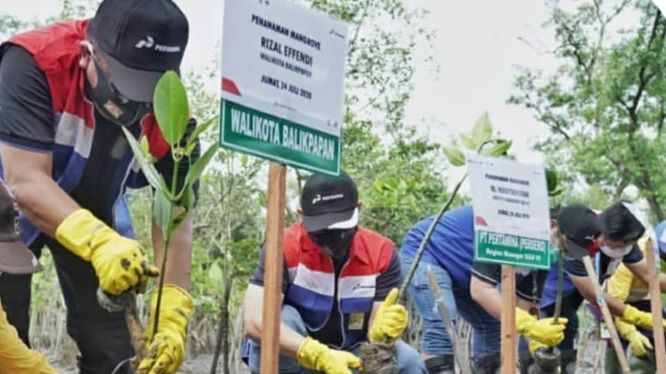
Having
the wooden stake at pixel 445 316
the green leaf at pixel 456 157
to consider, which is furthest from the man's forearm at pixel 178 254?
the wooden stake at pixel 445 316

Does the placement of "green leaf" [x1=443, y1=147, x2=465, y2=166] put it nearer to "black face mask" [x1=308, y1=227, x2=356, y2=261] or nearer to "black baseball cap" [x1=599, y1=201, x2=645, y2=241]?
"black face mask" [x1=308, y1=227, x2=356, y2=261]

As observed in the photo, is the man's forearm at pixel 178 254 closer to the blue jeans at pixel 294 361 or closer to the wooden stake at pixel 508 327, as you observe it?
the blue jeans at pixel 294 361

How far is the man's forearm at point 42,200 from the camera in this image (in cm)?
179

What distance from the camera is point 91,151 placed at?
2.09 metres

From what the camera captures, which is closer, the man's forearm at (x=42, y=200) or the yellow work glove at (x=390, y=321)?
the man's forearm at (x=42, y=200)

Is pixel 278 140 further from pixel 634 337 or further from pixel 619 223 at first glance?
pixel 634 337

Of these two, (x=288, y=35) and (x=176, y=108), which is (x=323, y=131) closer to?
(x=288, y=35)

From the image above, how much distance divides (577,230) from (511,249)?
1.03 meters

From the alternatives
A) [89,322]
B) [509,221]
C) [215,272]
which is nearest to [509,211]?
[509,221]

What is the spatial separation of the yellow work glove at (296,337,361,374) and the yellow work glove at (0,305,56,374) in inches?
35.5

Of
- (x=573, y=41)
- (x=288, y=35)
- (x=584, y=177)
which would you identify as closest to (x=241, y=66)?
(x=288, y=35)

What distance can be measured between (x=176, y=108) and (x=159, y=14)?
13.4 inches

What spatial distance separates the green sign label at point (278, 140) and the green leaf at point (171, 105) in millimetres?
73

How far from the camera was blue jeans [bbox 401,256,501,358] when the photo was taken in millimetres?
Answer: 3297
